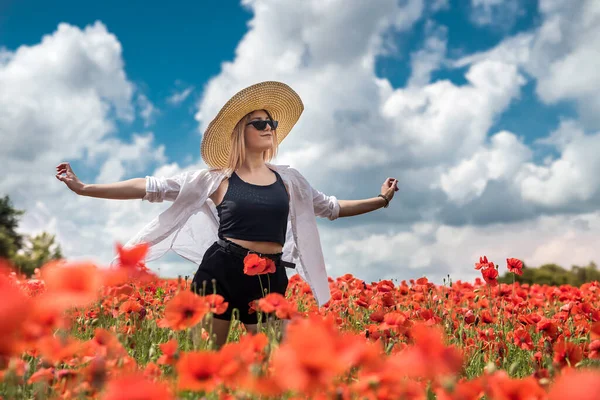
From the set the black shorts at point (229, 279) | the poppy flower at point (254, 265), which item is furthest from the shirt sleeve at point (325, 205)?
the poppy flower at point (254, 265)

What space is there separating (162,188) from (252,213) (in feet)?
2.18

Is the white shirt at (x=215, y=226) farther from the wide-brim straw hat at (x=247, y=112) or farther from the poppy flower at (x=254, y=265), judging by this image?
the poppy flower at (x=254, y=265)

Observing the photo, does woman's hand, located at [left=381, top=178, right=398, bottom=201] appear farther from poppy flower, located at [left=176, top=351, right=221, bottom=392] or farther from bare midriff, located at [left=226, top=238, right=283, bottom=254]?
poppy flower, located at [left=176, top=351, right=221, bottom=392]

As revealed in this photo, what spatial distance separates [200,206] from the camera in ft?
13.3

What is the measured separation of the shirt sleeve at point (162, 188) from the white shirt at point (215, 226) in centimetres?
3

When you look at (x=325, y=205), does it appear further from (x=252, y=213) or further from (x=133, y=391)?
(x=133, y=391)

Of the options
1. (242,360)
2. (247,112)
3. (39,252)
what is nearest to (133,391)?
(242,360)

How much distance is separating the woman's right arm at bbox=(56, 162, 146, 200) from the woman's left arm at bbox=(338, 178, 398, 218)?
1.60 m

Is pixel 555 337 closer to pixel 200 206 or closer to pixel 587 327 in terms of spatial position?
pixel 587 327

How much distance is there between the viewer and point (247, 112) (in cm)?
425

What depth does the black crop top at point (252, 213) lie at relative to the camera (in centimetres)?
375

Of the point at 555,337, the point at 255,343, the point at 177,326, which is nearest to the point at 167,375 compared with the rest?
the point at 177,326

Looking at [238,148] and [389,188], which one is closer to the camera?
[238,148]

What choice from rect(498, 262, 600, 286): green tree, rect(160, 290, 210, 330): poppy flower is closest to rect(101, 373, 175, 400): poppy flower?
rect(160, 290, 210, 330): poppy flower
